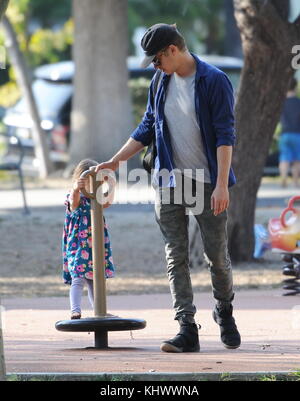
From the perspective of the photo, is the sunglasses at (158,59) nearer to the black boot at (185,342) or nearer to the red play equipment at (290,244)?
the black boot at (185,342)

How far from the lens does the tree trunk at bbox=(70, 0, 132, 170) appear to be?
65.4 ft

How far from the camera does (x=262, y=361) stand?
21.9ft

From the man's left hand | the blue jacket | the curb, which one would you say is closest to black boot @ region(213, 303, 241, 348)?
the man's left hand

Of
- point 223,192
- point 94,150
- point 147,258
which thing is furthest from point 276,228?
point 94,150

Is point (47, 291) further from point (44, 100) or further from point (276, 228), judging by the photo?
point (44, 100)

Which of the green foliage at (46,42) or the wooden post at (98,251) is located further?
the green foliage at (46,42)

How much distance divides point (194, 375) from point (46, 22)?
35.0 m

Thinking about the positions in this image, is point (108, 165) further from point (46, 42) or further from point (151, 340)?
point (46, 42)

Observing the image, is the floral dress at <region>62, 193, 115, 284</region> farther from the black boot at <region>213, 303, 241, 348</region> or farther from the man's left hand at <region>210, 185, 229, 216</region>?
the man's left hand at <region>210, 185, 229, 216</region>

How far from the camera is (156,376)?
6.10 metres

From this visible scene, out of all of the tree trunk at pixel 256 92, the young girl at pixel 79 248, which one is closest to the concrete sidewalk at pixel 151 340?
the young girl at pixel 79 248

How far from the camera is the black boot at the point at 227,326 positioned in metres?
7.14

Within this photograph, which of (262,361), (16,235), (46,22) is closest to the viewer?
(262,361)

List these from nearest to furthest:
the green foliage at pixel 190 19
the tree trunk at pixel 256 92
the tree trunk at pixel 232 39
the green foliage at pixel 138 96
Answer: the tree trunk at pixel 256 92 → the green foliage at pixel 138 96 → the green foliage at pixel 190 19 → the tree trunk at pixel 232 39
